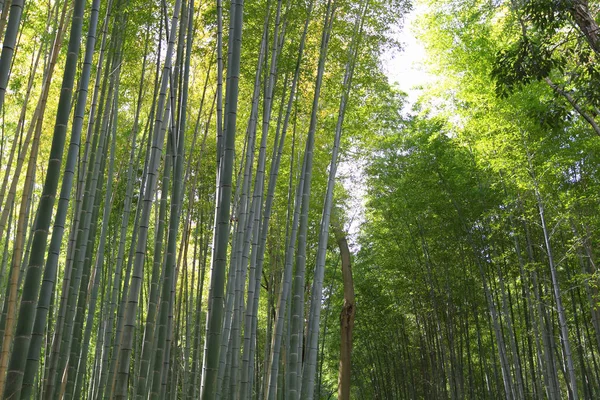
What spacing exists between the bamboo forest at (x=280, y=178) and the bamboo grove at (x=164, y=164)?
0.02 meters

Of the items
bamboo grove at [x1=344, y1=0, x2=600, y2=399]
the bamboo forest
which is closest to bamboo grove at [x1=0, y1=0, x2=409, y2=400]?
the bamboo forest

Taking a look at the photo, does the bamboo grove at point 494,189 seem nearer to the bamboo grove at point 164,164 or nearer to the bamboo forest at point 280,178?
the bamboo forest at point 280,178

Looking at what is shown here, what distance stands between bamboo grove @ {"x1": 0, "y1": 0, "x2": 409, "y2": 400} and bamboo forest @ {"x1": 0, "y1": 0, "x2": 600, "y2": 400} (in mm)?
20

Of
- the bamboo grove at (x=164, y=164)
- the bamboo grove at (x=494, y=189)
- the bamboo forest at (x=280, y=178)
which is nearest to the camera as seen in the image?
the bamboo grove at (x=164, y=164)

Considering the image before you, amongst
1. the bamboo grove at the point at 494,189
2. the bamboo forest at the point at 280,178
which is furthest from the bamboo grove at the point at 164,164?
the bamboo grove at the point at 494,189

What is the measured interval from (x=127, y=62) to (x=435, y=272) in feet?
23.1

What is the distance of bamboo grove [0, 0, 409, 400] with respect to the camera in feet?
8.89

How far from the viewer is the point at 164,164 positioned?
4.29m

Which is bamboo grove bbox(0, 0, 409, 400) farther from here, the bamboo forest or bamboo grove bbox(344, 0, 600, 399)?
bamboo grove bbox(344, 0, 600, 399)

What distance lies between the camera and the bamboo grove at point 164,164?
2709 millimetres

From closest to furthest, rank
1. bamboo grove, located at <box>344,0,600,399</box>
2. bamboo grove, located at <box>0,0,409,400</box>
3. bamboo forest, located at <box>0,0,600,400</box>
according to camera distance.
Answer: bamboo grove, located at <box>0,0,409,400</box> → bamboo forest, located at <box>0,0,600,400</box> → bamboo grove, located at <box>344,0,600,399</box>

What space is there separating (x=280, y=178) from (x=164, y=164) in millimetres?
4166

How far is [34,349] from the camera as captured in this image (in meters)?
2.57

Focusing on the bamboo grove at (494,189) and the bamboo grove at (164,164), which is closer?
the bamboo grove at (164,164)
